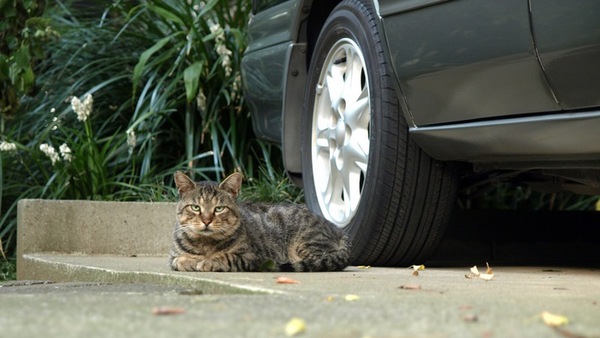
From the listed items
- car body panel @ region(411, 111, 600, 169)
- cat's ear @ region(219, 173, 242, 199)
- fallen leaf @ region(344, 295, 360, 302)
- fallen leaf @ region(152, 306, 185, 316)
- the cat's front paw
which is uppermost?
car body panel @ region(411, 111, 600, 169)

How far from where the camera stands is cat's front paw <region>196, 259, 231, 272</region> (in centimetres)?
457

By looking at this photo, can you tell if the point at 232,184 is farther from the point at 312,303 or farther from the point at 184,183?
the point at 312,303

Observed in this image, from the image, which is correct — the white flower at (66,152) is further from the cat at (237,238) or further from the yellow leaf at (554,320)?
the yellow leaf at (554,320)

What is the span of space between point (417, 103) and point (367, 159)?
0.49 meters

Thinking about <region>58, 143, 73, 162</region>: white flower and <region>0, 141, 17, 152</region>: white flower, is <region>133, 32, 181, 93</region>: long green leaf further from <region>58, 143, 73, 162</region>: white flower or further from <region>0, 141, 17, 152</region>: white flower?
<region>0, 141, 17, 152</region>: white flower

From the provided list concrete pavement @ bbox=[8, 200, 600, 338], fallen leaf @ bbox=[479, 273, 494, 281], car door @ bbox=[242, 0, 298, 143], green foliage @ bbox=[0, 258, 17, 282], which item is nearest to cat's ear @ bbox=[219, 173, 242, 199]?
concrete pavement @ bbox=[8, 200, 600, 338]

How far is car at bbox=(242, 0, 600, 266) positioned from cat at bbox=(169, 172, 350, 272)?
197mm

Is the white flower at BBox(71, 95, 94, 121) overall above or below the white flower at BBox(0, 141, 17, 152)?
above

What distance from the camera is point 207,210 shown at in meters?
4.70

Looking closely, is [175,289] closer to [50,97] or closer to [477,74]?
[477,74]

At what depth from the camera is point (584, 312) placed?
9.18 ft

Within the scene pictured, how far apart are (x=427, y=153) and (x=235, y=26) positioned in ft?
12.2

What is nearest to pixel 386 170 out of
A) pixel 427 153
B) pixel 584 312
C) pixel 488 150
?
pixel 427 153

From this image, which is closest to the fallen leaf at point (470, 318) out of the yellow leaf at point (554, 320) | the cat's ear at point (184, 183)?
the yellow leaf at point (554, 320)
